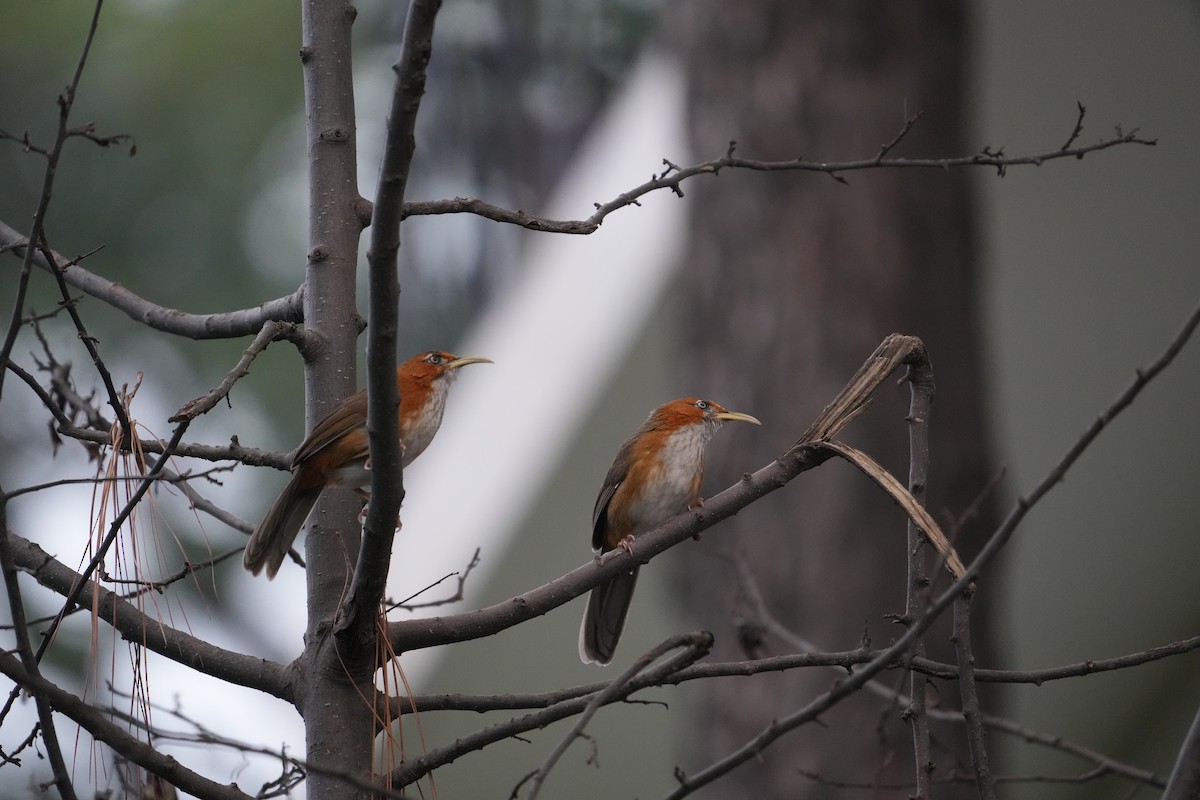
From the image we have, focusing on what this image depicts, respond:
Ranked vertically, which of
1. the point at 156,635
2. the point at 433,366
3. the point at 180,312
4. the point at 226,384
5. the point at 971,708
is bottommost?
the point at 971,708

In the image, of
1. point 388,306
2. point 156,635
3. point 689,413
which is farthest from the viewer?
point 689,413

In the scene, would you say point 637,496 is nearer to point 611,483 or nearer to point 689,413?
point 611,483

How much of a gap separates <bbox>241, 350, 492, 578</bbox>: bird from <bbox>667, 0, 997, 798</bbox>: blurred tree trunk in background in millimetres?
2636

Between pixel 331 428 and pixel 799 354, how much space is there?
384 cm

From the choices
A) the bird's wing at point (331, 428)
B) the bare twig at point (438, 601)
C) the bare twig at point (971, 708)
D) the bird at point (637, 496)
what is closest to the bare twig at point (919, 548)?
the bare twig at point (971, 708)

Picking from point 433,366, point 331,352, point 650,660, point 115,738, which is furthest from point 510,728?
point 433,366

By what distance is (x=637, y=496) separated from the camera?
429 cm

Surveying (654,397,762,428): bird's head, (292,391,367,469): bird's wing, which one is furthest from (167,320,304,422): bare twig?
(654,397,762,428): bird's head

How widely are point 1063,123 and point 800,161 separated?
514 centimetres

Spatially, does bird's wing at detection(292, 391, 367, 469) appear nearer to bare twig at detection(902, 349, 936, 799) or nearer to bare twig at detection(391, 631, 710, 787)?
bare twig at detection(391, 631, 710, 787)

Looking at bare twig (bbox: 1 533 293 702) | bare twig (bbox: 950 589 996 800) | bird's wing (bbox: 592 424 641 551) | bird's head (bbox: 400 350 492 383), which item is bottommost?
bare twig (bbox: 950 589 996 800)

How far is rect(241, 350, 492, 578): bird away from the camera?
2.68 metres

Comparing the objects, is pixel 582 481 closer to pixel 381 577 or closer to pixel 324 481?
pixel 324 481

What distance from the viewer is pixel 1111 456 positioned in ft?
23.4
